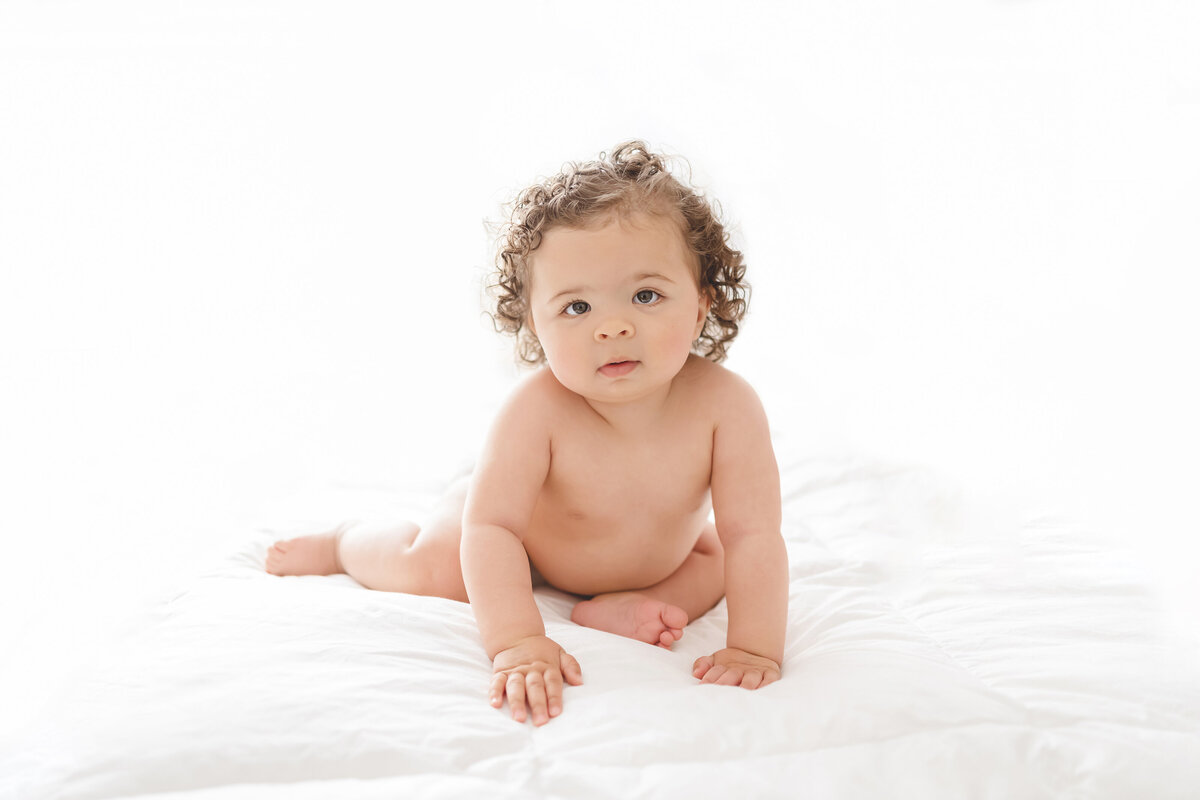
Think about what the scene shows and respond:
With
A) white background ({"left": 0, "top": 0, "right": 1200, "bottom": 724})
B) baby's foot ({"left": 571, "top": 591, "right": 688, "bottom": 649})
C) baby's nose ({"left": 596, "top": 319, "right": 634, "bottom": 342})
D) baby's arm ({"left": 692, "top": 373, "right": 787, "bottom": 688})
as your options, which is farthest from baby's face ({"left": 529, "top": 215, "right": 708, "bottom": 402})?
white background ({"left": 0, "top": 0, "right": 1200, "bottom": 724})

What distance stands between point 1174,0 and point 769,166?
109 cm

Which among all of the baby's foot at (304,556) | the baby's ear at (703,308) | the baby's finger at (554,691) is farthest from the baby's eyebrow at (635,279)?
the baby's foot at (304,556)

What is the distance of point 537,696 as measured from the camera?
0.85 metres

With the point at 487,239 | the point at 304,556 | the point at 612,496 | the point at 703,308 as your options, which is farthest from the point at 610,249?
the point at 487,239

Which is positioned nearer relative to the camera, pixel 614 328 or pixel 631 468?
pixel 614 328

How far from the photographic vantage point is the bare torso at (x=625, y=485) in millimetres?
1149

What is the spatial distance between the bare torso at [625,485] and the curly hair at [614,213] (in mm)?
108

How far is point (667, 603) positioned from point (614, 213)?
477 millimetres

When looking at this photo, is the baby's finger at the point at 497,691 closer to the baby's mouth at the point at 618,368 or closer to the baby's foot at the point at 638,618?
the baby's foot at the point at 638,618

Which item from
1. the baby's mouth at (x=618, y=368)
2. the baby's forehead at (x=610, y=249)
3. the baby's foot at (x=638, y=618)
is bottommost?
the baby's foot at (x=638, y=618)

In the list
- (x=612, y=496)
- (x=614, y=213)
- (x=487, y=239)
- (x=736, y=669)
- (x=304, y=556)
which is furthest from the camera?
(x=487, y=239)

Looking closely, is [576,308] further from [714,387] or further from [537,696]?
[537,696]

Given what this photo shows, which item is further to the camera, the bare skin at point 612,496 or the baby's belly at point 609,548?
the baby's belly at point 609,548

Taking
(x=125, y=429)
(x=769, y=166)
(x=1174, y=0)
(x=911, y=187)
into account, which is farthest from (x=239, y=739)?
(x=769, y=166)
